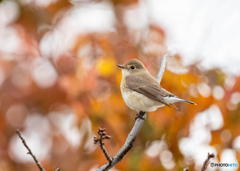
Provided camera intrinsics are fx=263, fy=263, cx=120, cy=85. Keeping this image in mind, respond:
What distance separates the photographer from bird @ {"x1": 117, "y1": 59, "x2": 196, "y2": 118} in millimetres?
3979

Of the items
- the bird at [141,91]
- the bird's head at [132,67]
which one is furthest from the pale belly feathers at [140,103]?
the bird's head at [132,67]

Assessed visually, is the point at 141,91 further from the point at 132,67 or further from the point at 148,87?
the point at 132,67

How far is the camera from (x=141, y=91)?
428 centimetres

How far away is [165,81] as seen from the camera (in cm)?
451

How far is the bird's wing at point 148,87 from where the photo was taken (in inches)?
159

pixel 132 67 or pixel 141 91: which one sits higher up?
pixel 132 67

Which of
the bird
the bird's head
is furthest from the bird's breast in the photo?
the bird's head

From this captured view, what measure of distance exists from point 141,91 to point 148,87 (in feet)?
0.47

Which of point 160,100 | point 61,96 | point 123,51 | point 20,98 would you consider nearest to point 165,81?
point 160,100

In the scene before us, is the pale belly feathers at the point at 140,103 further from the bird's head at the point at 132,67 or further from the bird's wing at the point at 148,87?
the bird's head at the point at 132,67

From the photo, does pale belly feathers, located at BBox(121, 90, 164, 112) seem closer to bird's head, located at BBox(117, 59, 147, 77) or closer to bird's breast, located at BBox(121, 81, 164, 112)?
bird's breast, located at BBox(121, 81, 164, 112)

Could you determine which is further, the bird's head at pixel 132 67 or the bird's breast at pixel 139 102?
the bird's head at pixel 132 67

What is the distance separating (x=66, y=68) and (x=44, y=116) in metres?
1.14

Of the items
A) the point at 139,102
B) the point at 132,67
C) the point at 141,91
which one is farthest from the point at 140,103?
the point at 132,67
